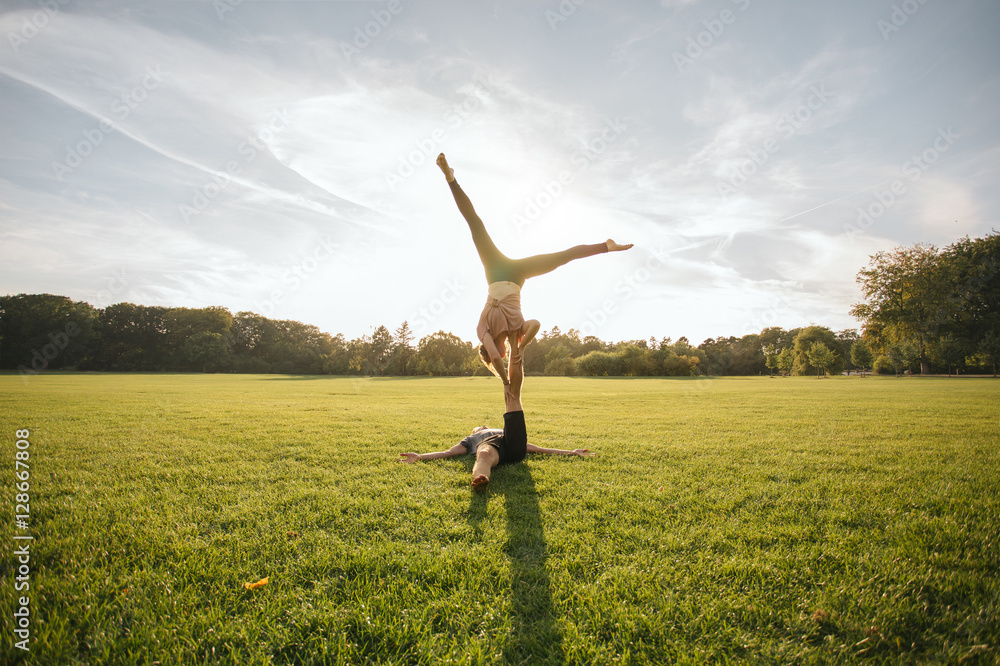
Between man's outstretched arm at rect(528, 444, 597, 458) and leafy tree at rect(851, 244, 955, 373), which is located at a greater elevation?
leafy tree at rect(851, 244, 955, 373)

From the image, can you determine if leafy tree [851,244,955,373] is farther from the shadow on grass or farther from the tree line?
the shadow on grass

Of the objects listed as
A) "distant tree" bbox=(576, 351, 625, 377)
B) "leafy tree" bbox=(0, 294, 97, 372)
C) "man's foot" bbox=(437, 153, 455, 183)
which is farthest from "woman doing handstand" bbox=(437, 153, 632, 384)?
"leafy tree" bbox=(0, 294, 97, 372)

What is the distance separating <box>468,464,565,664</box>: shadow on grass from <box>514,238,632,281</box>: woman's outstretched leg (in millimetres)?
2893

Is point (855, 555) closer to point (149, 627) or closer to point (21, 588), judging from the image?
point (149, 627)

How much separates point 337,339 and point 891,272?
92105 millimetres

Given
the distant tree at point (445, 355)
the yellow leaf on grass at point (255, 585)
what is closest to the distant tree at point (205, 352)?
the distant tree at point (445, 355)

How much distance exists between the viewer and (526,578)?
263 cm

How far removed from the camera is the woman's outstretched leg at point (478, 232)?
219 inches

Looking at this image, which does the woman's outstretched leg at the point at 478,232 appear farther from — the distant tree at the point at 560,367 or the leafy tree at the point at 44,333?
the leafy tree at the point at 44,333

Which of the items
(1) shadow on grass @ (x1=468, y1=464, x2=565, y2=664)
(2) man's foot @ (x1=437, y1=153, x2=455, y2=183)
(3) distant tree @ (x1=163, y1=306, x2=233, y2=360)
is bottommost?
(1) shadow on grass @ (x1=468, y1=464, x2=565, y2=664)

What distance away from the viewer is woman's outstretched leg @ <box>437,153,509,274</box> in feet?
18.2

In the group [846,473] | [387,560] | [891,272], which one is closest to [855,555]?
[846,473]

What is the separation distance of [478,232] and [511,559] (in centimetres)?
420

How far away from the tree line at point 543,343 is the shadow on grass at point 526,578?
198ft
